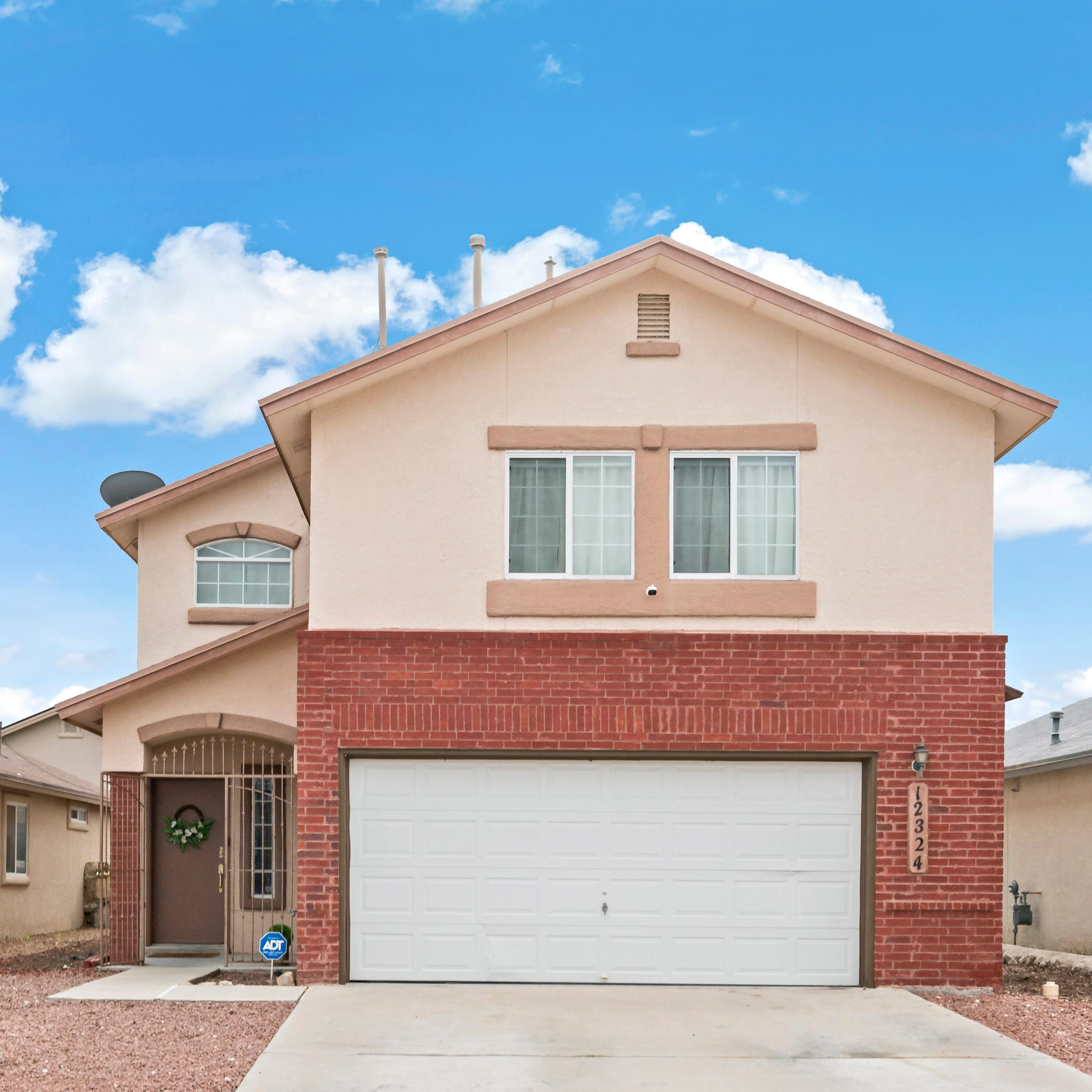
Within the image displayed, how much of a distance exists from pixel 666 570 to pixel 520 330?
294 cm

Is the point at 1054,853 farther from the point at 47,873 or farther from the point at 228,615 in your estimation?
the point at 47,873

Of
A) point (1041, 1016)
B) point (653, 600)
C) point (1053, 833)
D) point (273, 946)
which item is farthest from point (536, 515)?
point (1053, 833)

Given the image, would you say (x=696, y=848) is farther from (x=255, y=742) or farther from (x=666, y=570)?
(x=255, y=742)

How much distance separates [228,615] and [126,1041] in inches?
358

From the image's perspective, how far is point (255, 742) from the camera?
54.4ft

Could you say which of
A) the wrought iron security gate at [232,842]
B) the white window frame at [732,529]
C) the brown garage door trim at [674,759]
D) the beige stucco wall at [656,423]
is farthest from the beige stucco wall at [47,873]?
the white window frame at [732,529]

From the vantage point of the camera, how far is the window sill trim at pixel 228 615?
18.9 meters

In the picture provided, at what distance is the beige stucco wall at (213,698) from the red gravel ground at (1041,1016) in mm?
8112

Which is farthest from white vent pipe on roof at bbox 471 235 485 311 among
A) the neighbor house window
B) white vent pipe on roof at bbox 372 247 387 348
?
the neighbor house window

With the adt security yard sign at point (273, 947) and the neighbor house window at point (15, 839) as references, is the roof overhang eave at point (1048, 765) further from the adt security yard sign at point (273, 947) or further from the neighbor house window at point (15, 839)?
the neighbor house window at point (15, 839)

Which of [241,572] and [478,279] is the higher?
[478,279]

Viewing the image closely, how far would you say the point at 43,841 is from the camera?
23047 millimetres

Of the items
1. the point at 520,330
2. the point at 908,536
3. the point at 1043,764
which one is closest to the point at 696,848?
the point at 908,536

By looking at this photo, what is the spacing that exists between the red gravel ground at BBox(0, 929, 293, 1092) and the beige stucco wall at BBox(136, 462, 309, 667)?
20.9ft
